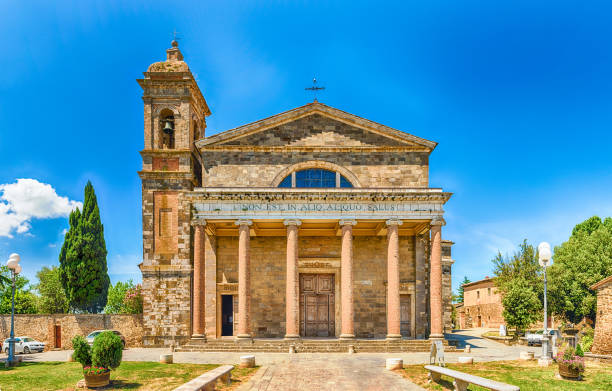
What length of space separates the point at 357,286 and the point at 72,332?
1664cm

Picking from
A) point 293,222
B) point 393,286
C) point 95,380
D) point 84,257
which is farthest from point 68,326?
point 393,286

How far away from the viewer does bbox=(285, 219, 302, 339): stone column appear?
2489cm

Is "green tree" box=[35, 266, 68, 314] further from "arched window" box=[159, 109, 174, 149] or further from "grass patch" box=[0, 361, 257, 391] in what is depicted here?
"grass patch" box=[0, 361, 257, 391]

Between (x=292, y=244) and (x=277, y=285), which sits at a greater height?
(x=292, y=244)

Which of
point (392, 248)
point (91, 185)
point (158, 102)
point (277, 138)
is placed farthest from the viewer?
point (91, 185)

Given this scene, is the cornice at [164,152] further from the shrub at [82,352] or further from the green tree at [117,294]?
the green tree at [117,294]

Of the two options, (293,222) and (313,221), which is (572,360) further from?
(293,222)

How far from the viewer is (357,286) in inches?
1158

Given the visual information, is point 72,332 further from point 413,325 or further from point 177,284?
point 413,325

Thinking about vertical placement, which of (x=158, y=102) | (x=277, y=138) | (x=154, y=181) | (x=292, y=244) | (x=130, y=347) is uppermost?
(x=158, y=102)

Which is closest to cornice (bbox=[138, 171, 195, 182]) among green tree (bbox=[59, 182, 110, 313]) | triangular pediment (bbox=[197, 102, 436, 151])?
triangular pediment (bbox=[197, 102, 436, 151])

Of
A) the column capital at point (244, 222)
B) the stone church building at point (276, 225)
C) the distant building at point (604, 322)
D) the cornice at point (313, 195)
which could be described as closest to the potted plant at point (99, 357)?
the column capital at point (244, 222)

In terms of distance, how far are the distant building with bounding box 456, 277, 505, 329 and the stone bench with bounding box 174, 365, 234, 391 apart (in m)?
39.6

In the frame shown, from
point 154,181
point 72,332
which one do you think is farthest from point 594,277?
point 72,332
